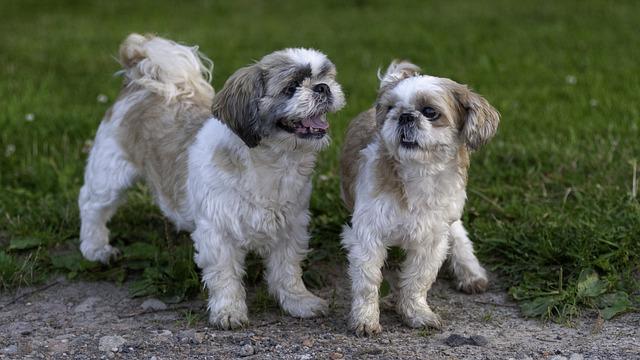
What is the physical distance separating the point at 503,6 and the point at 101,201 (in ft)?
26.4

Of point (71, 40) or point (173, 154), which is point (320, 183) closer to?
point (173, 154)

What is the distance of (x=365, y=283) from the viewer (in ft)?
16.1

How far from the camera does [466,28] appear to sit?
11359mm

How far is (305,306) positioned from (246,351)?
A: 622 mm

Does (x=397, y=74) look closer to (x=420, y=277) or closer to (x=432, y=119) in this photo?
(x=432, y=119)

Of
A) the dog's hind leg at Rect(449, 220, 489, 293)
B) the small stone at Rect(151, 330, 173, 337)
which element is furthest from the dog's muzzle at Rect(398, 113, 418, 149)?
the small stone at Rect(151, 330, 173, 337)

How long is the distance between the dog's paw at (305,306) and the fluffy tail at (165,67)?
1.34m

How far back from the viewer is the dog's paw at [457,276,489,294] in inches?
215

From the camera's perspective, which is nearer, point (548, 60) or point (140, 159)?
point (140, 159)

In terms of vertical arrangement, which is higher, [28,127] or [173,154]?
[173,154]

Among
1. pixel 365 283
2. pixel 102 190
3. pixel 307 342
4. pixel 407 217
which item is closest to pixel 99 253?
pixel 102 190

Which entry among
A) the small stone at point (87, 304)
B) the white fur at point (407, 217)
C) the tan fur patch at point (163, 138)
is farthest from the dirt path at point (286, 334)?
the tan fur patch at point (163, 138)

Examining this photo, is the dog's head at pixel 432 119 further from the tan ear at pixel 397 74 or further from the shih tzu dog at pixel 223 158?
the shih tzu dog at pixel 223 158

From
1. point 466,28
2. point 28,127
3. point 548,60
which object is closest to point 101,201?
point 28,127
